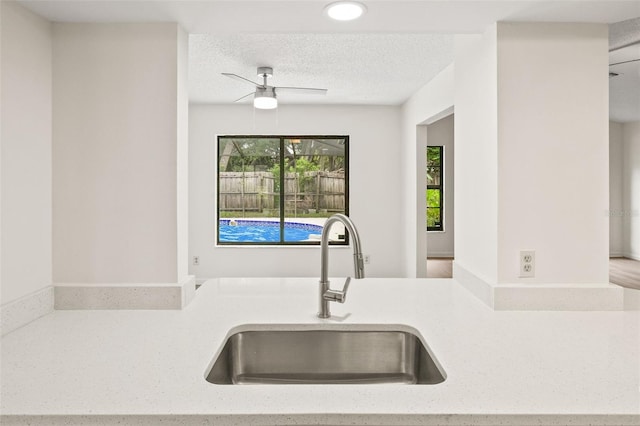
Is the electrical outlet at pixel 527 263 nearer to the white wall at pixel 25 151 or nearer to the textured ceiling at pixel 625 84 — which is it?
the textured ceiling at pixel 625 84

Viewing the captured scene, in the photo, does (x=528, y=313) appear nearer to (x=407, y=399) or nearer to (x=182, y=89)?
(x=407, y=399)

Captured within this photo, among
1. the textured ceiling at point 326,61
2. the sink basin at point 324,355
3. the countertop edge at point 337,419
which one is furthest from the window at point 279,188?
the countertop edge at point 337,419

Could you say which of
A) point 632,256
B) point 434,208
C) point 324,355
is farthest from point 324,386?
point 434,208

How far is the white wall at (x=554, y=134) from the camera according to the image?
1.54 meters

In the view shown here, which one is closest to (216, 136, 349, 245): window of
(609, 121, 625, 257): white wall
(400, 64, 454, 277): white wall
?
(400, 64, 454, 277): white wall

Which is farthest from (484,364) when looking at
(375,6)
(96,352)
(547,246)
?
(375,6)

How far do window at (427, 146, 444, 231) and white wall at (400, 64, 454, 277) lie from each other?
2.54 meters

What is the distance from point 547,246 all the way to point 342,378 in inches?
36.3

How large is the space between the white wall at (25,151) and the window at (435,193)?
7.00m

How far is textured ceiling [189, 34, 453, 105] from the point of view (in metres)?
3.12

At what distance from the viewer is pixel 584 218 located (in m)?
1.55

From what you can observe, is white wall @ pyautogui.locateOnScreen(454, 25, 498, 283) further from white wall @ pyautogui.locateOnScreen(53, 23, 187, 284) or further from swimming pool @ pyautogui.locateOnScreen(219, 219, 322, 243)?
swimming pool @ pyautogui.locateOnScreen(219, 219, 322, 243)

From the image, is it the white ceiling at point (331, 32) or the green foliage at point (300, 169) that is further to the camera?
the green foliage at point (300, 169)

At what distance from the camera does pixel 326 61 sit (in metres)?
3.61
